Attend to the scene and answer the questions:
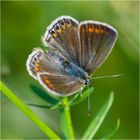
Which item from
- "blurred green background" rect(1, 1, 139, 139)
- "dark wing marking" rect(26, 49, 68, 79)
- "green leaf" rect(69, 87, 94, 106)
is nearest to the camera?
"green leaf" rect(69, 87, 94, 106)

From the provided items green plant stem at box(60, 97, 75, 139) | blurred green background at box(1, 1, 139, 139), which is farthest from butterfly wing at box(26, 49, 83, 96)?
blurred green background at box(1, 1, 139, 139)

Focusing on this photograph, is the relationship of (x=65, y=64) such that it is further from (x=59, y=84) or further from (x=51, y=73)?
(x=59, y=84)

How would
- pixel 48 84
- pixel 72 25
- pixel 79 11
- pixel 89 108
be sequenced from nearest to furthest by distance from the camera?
pixel 48 84, pixel 72 25, pixel 89 108, pixel 79 11

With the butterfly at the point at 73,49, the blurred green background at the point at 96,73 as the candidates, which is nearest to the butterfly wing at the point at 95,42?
the butterfly at the point at 73,49

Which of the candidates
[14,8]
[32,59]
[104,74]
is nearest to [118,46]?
[104,74]

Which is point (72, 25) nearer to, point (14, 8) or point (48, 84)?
point (48, 84)

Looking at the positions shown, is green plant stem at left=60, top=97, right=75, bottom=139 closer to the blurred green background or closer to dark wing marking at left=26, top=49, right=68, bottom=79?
dark wing marking at left=26, top=49, right=68, bottom=79
